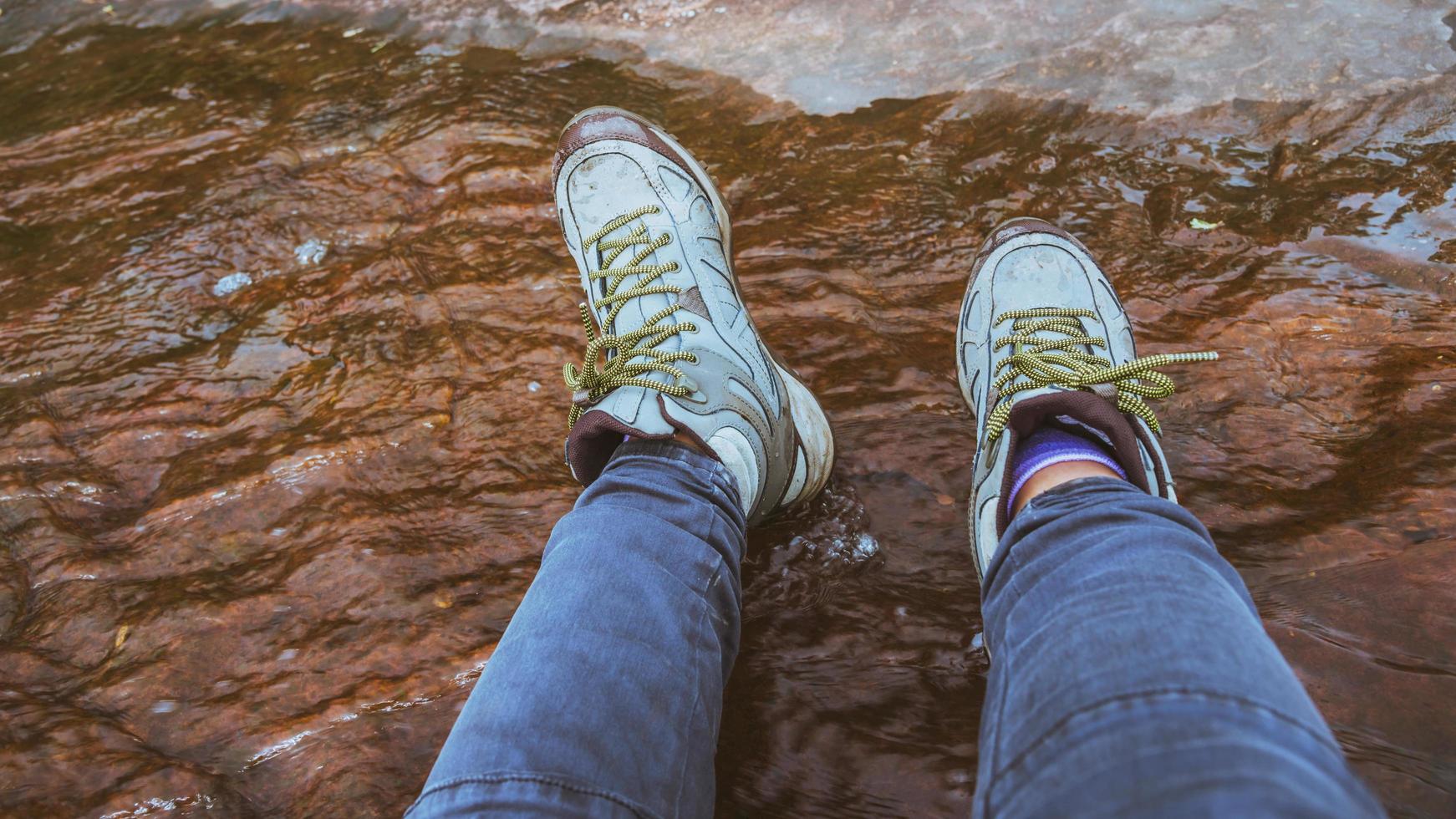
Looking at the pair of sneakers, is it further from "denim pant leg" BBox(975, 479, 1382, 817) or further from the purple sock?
"denim pant leg" BBox(975, 479, 1382, 817)

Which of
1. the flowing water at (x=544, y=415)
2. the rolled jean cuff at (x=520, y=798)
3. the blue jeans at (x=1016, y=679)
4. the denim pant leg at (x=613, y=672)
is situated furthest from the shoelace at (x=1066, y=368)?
the rolled jean cuff at (x=520, y=798)

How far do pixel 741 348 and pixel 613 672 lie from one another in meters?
0.84

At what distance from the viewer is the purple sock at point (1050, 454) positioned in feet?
4.42

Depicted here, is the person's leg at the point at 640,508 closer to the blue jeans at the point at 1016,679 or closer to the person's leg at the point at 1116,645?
the blue jeans at the point at 1016,679

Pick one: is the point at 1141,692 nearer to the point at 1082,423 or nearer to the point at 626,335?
the point at 1082,423

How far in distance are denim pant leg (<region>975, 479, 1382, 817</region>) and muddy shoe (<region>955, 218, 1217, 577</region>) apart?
0.60 ft

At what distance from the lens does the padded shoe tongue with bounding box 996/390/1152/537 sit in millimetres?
1285

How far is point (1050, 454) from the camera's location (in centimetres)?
138

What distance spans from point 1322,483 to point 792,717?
109 centimetres

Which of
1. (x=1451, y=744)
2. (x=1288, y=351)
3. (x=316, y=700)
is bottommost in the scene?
(x=316, y=700)

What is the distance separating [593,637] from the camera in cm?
104

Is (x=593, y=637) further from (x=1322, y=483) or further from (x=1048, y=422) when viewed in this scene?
(x=1322, y=483)

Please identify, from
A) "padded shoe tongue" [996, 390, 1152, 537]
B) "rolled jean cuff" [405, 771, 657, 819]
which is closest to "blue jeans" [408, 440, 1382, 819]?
"rolled jean cuff" [405, 771, 657, 819]

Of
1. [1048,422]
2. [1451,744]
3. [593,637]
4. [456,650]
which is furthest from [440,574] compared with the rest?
[1451,744]
